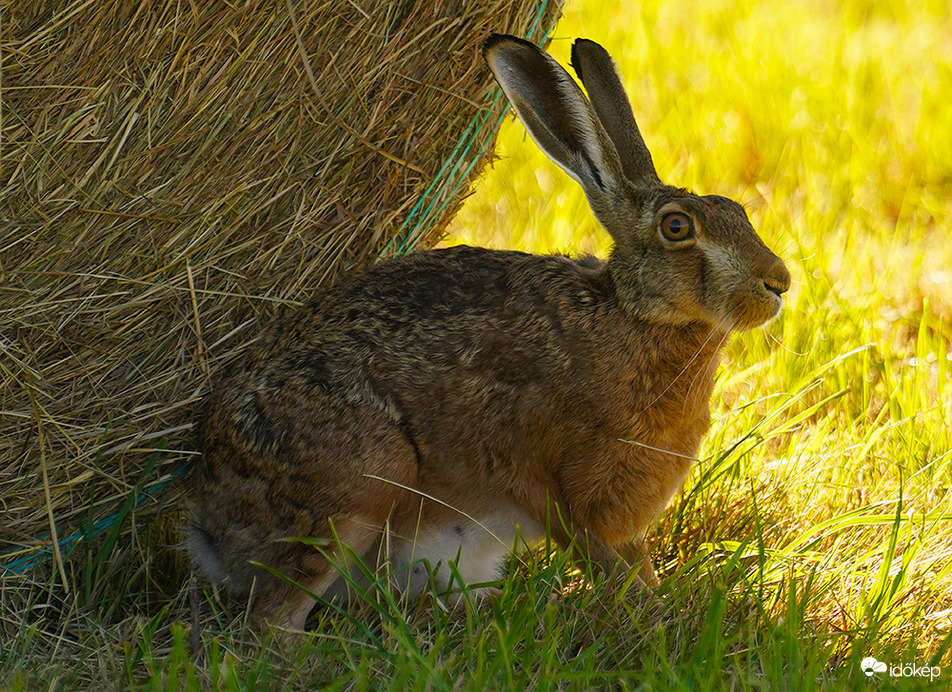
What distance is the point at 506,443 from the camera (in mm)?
3176

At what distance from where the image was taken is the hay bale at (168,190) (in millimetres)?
3100

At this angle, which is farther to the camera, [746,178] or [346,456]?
[746,178]

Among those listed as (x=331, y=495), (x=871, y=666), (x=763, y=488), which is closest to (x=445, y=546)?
(x=331, y=495)

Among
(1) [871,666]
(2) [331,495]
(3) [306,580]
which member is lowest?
(3) [306,580]

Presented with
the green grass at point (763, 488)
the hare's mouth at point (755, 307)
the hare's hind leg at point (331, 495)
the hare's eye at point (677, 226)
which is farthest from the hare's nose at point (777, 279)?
the hare's hind leg at point (331, 495)

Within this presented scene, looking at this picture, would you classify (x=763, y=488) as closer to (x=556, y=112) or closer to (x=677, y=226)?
(x=677, y=226)

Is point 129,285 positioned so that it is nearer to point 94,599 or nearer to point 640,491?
point 94,599

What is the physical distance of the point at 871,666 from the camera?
9.09 ft

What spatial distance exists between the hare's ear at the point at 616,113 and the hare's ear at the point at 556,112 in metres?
0.05

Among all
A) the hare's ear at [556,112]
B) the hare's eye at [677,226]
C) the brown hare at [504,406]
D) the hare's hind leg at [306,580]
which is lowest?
the hare's hind leg at [306,580]

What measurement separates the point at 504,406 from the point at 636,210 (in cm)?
62

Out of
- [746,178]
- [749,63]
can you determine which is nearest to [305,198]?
[746,178]

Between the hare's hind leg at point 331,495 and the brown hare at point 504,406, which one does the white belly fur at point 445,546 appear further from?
the hare's hind leg at point 331,495

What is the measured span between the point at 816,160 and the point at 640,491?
240 centimetres
